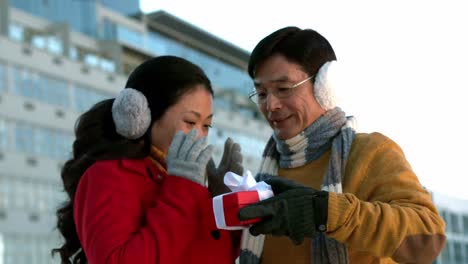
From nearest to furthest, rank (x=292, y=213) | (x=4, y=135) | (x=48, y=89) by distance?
(x=292, y=213), (x=4, y=135), (x=48, y=89)

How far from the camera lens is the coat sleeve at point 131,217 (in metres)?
2.91

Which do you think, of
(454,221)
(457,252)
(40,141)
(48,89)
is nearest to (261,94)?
(454,221)

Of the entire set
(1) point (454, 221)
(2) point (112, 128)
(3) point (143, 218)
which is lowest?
(1) point (454, 221)

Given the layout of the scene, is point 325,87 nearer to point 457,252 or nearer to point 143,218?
point 143,218

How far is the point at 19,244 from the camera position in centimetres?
4047

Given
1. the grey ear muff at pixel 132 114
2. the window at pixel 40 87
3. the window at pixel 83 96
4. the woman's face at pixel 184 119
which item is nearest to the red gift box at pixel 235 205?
the woman's face at pixel 184 119

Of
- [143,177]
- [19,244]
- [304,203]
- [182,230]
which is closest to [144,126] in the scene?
[143,177]

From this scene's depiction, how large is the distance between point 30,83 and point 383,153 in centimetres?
4228

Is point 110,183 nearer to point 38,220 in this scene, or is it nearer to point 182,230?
point 182,230

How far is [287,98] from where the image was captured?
3264 mm

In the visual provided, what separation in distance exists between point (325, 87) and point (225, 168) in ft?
1.96

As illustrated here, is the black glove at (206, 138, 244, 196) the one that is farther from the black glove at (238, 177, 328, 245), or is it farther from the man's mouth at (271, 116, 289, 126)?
the black glove at (238, 177, 328, 245)

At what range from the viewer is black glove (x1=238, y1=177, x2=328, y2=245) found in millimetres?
2457

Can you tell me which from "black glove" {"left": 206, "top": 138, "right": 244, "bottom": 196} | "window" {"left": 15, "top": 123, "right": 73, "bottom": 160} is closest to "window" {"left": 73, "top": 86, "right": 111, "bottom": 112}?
"window" {"left": 15, "top": 123, "right": 73, "bottom": 160}
